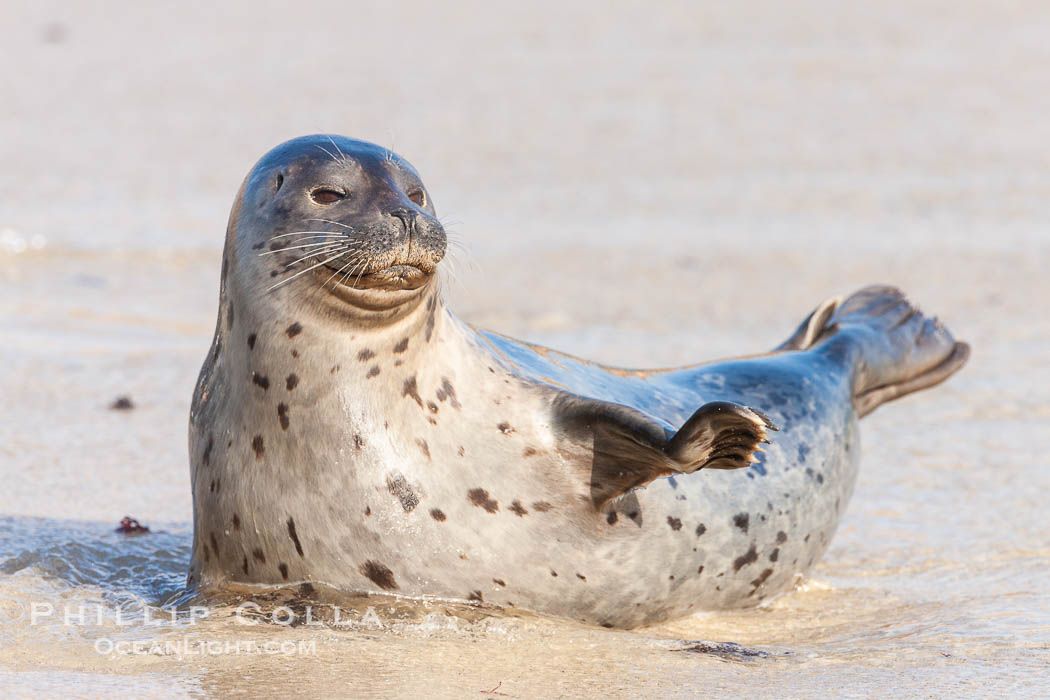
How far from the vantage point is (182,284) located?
8.69 metres

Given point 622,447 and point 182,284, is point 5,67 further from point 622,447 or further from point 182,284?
point 622,447

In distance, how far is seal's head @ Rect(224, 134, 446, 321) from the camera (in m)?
3.51

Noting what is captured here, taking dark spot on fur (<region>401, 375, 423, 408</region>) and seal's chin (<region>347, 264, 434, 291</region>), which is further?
dark spot on fur (<region>401, 375, 423, 408</region>)

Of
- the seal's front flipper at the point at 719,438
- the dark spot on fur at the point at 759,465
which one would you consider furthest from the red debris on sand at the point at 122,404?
the seal's front flipper at the point at 719,438

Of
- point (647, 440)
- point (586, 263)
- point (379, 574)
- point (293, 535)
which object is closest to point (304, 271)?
point (293, 535)

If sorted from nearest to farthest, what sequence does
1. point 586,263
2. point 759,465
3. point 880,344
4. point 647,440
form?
point 647,440 → point 759,465 → point 880,344 → point 586,263

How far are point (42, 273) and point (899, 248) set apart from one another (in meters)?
5.08

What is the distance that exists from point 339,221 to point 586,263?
5615 mm

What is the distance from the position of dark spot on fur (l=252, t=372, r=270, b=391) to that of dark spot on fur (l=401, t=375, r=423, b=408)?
1.06 ft

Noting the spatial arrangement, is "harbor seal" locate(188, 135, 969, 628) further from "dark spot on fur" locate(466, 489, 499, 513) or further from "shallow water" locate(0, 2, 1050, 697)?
"shallow water" locate(0, 2, 1050, 697)

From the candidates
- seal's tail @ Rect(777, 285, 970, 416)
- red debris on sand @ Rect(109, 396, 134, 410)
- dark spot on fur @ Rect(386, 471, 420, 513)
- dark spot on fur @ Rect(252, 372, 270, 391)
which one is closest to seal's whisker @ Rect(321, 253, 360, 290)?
dark spot on fur @ Rect(252, 372, 270, 391)

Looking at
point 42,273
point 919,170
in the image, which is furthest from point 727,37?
point 42,273

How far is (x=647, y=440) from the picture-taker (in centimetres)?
360

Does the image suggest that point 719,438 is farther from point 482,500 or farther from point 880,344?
point 880,344
